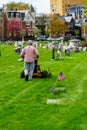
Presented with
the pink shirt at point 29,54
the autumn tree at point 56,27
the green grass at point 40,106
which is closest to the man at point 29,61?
the pink shirt at point 29,54

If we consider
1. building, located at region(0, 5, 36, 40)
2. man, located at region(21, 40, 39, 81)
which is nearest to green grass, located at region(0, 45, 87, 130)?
man, located at region(21, 40, 39, 81)

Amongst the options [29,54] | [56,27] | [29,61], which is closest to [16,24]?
[56,27]

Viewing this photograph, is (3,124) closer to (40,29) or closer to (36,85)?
(36,85)

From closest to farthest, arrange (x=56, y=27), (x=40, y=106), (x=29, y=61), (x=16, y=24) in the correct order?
(x=40, y=106) → (x=29, y=61) → (x=56, y=27) → (x=16, y=24)

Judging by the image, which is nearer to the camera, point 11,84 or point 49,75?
point 11,84

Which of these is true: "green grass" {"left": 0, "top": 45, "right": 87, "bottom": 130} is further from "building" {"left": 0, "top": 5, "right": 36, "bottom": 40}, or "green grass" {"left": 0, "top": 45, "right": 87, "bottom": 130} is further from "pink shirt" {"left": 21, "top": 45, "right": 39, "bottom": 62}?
"building" {"left": 0, "top": 5, "right": 36, "bottom": 40}

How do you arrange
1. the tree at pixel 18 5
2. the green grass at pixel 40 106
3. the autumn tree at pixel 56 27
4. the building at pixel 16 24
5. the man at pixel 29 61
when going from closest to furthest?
the green grass at pixel 40 106 → the man at pixel 29 61 → the building at pixel 16 24 → the autumn tree at pixel 56 27 → the tree at pixel 18 5

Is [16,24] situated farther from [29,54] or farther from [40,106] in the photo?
[40,106]

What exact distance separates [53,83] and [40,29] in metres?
140

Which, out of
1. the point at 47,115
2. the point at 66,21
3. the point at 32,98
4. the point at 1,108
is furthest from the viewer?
the point at 66,21

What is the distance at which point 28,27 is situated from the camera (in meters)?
150

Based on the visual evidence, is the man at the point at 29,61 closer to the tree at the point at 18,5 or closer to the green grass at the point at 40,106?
the green grass at the point at 40,106

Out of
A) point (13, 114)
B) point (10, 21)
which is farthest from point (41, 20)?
point (13, 114)

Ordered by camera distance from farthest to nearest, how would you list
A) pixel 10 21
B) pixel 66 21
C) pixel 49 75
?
1. pixel 66 21
2. pixel 10 21
3. pixel 49 75
